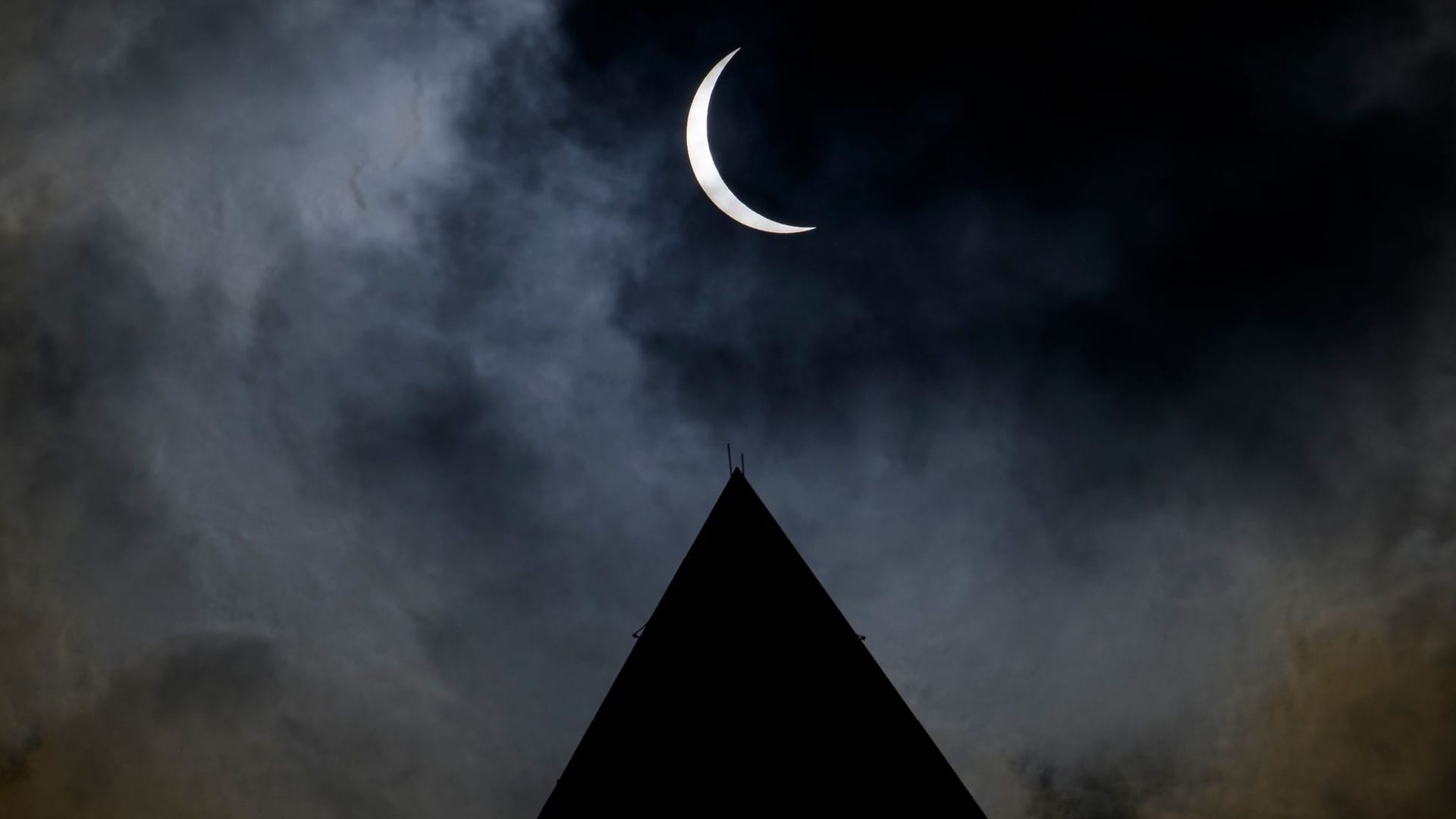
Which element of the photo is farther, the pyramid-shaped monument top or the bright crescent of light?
the bright crescent of light

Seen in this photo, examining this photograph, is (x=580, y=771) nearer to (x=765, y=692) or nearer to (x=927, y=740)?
(x=765, y=692)

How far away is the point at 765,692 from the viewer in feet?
40.4

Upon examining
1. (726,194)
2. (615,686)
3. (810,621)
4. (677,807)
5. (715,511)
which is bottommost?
(677,807)

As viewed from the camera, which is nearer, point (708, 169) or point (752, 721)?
point (752, 721)

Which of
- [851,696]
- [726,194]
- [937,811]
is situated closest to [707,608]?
[851,696]

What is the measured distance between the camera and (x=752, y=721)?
12.0m

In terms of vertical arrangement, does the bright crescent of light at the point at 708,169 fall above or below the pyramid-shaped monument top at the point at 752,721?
above

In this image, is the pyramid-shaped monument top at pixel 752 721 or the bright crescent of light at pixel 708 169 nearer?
the pyramid-shaped monument top at pixel 752 721

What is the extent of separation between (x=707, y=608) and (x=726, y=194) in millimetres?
15665

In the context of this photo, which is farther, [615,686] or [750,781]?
[615,686]

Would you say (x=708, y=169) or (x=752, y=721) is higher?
(x=708, y=169)

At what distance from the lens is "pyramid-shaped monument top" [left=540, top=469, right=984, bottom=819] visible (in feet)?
37.2

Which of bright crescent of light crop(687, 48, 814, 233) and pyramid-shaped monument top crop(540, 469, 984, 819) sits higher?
bright crescent of light crop(687, 48, 814, 233)

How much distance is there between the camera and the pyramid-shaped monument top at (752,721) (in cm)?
1134
